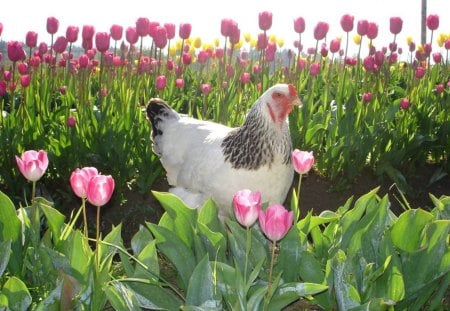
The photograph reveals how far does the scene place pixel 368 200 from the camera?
255 cm

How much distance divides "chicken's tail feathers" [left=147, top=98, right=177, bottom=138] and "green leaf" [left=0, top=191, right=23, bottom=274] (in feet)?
6.79

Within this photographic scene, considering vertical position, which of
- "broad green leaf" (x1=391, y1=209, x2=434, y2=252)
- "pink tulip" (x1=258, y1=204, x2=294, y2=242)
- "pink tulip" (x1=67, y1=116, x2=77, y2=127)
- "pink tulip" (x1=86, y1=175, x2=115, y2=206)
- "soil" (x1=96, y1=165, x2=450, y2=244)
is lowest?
"soil" (x1=96, y1=165, x2=450, y2=244)

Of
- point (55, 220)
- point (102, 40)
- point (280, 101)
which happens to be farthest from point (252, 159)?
point (102, 40)

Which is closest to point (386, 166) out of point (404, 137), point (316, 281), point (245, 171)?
point (404, 137)

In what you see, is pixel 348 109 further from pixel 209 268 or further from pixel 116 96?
pixel 209 268

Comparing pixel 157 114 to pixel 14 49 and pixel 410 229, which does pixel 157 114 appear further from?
pixel 410 229

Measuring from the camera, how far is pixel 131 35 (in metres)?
5.11

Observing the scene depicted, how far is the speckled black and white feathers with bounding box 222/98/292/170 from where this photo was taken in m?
3.44

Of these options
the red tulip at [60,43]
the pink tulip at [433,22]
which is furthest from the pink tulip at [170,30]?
the pink tulip at [433,22]

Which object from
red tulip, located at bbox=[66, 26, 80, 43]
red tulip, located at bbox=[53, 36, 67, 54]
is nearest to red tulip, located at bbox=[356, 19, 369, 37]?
red tulip, located at bbox=[66, 26, 80, 43]

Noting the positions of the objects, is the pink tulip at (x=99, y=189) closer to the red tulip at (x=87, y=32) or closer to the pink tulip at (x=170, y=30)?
the red tulip at (x=87, y=32)

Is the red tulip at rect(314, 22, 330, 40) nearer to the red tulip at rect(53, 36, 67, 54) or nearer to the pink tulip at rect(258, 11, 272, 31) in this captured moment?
the pink tulip at rect(258, 11, 272, 31)

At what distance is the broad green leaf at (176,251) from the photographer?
2.30m

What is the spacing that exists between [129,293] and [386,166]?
3.41 metres
